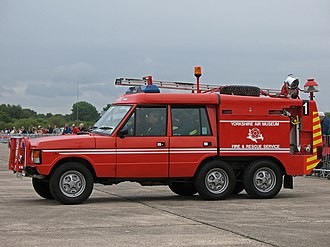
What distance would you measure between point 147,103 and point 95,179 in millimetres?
1822

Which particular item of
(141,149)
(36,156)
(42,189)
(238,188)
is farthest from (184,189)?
(36,156)

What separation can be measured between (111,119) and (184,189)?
2543 millimetres

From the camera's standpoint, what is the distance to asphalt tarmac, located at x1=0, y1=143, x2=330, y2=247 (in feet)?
29.9

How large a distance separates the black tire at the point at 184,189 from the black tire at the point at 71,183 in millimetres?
2520

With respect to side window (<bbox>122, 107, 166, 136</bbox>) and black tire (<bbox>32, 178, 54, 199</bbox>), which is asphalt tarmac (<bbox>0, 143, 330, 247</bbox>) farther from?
side window (<bbox>122, 107, 166, 136</bbox>)

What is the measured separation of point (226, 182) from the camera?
14391 millimetres

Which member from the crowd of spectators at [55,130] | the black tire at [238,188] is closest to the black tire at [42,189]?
the black tire at [238,188]

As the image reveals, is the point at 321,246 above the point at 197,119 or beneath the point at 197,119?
beneath

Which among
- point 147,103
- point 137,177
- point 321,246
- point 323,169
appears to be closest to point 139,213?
point 137,177

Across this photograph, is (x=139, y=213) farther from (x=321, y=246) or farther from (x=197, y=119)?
(x=321, y=246)

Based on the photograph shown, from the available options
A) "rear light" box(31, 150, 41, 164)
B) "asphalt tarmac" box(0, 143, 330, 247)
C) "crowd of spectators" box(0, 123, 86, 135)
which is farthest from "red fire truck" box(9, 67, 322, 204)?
"crowd of spectators" box(0, 123, 86, 135)

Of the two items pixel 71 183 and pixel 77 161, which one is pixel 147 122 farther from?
pixel 71 183

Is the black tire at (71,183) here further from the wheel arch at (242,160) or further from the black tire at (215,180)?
the wheel arch at (242,160)

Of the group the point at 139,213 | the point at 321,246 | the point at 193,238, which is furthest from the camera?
the point at 139,213
